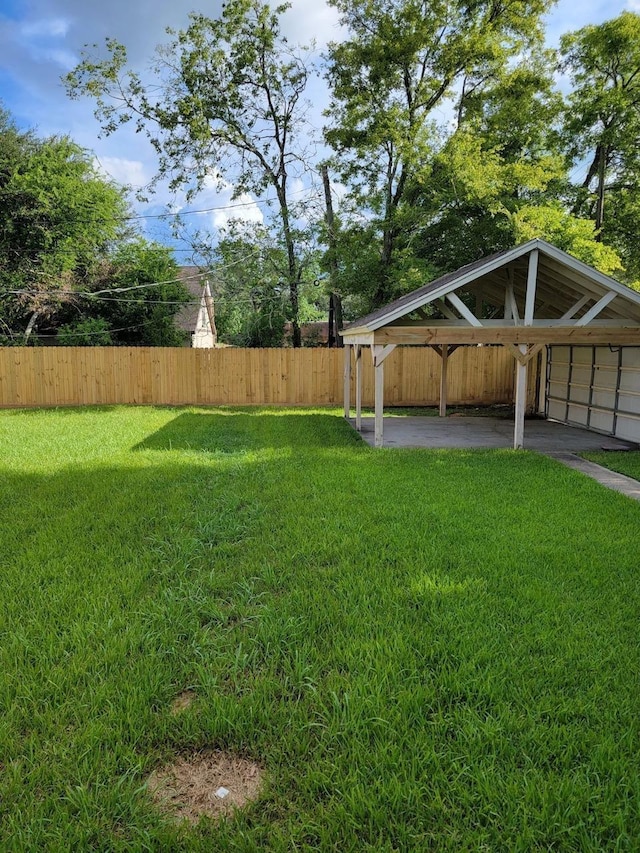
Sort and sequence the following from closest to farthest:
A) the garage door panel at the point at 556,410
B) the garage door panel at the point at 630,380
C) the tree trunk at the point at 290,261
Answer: the garage door panel at the point at 630,380 → the garage door panel at the point at 556,410 → the tree trunk at the point at 290,261

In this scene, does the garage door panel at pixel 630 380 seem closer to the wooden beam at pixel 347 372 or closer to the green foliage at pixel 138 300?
the wooden beam at pixel 347 372

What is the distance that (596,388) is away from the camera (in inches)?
419

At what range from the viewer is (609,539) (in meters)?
4.47

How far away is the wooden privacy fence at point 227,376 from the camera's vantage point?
44.7 feet

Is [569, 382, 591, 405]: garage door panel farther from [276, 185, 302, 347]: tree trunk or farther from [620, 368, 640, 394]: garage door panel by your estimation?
[276, 185, 302, 347]: tree trunk

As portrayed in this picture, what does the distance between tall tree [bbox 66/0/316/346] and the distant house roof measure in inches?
160

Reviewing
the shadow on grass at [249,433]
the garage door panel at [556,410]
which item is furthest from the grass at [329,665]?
the garage door panel at [556,410]

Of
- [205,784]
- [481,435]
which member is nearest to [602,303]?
[481,435]

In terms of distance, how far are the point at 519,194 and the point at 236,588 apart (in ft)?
55.0

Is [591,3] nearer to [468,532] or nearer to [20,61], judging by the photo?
[20,61]

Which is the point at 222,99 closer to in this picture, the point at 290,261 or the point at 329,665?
the point at 290,261

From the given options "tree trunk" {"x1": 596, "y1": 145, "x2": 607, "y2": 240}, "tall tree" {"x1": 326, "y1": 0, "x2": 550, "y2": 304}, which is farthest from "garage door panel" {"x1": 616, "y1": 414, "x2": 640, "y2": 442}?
"tree trunk" {"x1": 596, "y1": 145, "x2": 607, "y2": 240}

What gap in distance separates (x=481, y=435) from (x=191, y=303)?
14498 mm

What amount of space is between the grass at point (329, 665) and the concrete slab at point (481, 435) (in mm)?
3369
